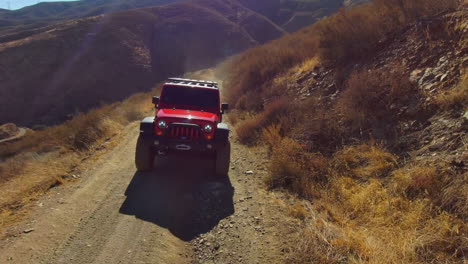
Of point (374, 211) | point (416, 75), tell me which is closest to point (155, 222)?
point (374, 211)

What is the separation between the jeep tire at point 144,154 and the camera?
21.8 feet

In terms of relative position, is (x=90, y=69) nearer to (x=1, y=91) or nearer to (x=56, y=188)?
(x=1, y=91)

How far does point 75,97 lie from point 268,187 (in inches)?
1512

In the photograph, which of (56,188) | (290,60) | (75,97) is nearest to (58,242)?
(56,188)

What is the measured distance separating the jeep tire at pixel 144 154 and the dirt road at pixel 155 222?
23 centimetres

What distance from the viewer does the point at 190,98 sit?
786 centimetres

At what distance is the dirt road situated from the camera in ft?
14.0

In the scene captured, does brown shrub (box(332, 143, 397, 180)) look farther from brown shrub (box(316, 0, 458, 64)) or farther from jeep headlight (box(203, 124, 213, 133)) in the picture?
brown shrub (box(316, 0, 458, 64))

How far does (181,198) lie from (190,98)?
2889 mm

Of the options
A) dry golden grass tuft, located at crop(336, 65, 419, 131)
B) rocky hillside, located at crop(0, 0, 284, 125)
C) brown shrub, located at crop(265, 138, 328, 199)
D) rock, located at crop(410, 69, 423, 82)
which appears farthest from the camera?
rocky hillside, located at crop(0, 0, 284, 125)

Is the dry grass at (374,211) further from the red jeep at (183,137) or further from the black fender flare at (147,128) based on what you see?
the black fender flare at (147,128)

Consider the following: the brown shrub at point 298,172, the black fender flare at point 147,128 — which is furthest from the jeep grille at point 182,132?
the brown shrub at point 298,172

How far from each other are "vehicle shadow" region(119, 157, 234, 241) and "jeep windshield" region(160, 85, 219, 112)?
152 centimetres

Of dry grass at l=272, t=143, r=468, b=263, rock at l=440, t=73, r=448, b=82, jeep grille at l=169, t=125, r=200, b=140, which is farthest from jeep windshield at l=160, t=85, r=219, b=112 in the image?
rock at l=440, t=73, r=448, b=82
